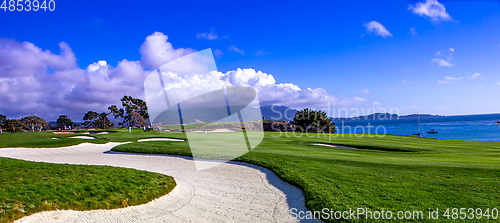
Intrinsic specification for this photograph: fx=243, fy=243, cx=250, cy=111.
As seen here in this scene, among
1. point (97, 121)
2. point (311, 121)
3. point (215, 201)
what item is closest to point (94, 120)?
point (97, 121)

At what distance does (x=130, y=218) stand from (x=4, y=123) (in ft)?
200

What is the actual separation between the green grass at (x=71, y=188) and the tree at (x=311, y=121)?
5299 cm

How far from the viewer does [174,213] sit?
6445 mm

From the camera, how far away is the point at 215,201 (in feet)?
24.1

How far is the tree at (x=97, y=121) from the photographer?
55.8 meters

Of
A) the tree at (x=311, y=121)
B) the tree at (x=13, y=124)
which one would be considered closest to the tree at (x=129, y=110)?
the tree at (x=13, y=124)

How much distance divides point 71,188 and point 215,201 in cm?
411

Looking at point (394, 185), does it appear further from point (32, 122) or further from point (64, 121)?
point (64, 121)

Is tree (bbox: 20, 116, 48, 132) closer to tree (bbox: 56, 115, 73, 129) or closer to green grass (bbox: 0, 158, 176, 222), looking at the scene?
tree (bbox: 56, 115, 73, 129)

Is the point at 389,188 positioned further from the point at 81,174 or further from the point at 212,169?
the point at 81,174

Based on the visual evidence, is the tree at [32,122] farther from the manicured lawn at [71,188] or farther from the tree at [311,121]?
the tree at [311,121]

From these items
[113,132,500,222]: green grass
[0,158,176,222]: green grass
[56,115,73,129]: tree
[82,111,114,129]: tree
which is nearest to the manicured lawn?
[0,158,176,222]: green grass

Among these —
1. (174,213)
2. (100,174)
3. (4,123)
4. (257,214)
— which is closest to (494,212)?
(257,214)

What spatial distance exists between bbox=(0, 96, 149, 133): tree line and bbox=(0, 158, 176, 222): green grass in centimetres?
4264
